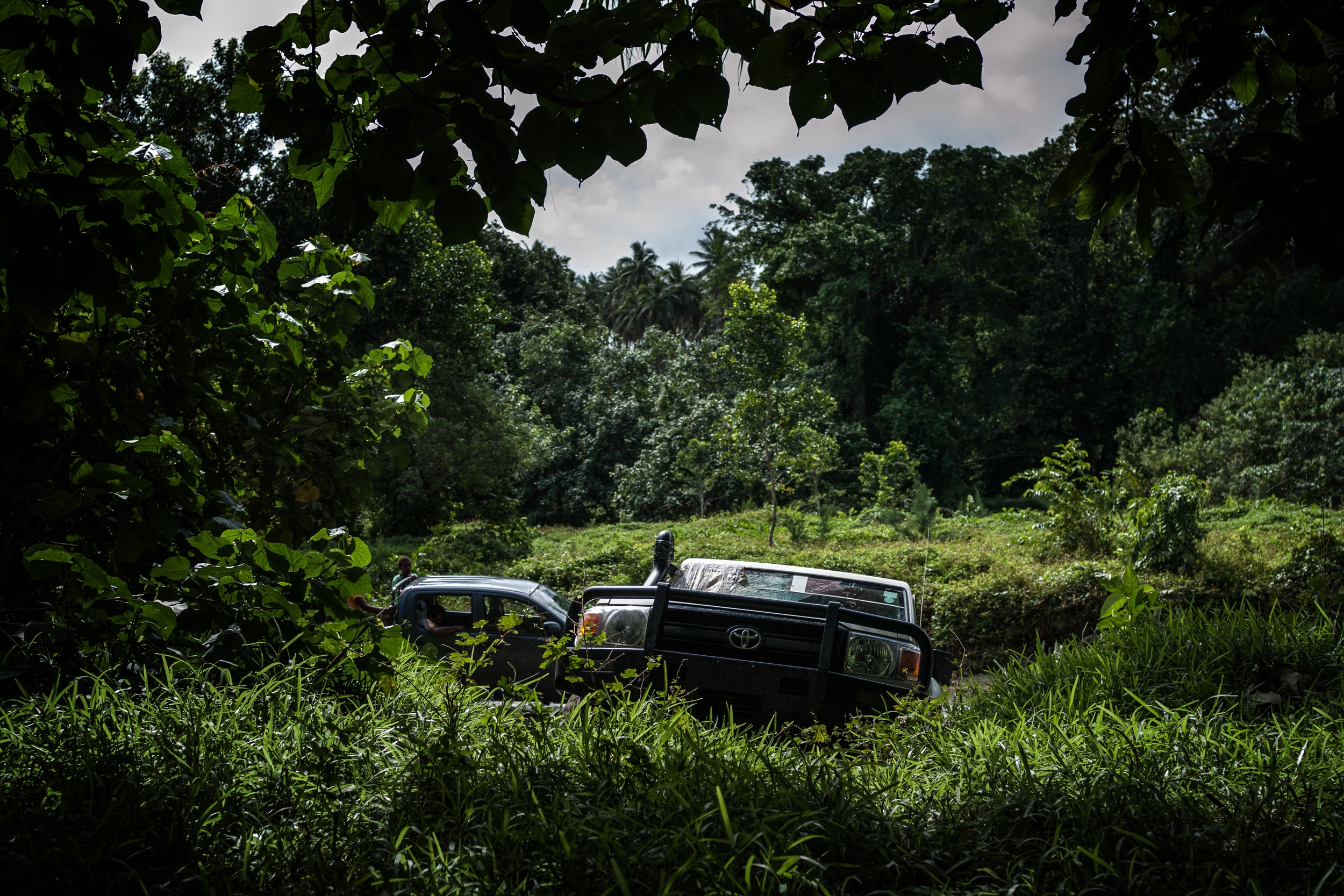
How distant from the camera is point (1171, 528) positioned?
469 inches

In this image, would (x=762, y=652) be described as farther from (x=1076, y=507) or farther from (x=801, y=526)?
(x=801, y=526)

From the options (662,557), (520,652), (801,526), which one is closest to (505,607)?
(520,652)

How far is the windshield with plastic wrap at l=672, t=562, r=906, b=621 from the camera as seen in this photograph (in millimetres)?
6895

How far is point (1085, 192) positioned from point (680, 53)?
5.55ft

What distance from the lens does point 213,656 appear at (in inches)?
139

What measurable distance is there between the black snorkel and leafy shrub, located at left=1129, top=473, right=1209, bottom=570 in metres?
8.04

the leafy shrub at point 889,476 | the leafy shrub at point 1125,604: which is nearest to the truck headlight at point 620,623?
the leafy shrub at point 1125,604

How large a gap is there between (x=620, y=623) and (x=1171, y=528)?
9254mm

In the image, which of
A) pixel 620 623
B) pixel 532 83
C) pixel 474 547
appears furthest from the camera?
pixel 474 547

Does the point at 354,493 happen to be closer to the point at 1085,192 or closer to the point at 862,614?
the point at 862,614

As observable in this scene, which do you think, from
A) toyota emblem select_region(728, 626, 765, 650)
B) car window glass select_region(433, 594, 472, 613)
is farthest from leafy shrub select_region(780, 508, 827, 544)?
toyota emblem select_region(728, 626, 765, 650)

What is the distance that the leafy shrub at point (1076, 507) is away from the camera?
14.1m

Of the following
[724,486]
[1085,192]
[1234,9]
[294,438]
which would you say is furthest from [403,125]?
[724,486]

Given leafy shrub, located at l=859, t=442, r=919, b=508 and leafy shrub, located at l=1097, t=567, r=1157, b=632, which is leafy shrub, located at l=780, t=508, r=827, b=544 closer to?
leafy shrub, located at l=859, t=442, r=919, b=508
